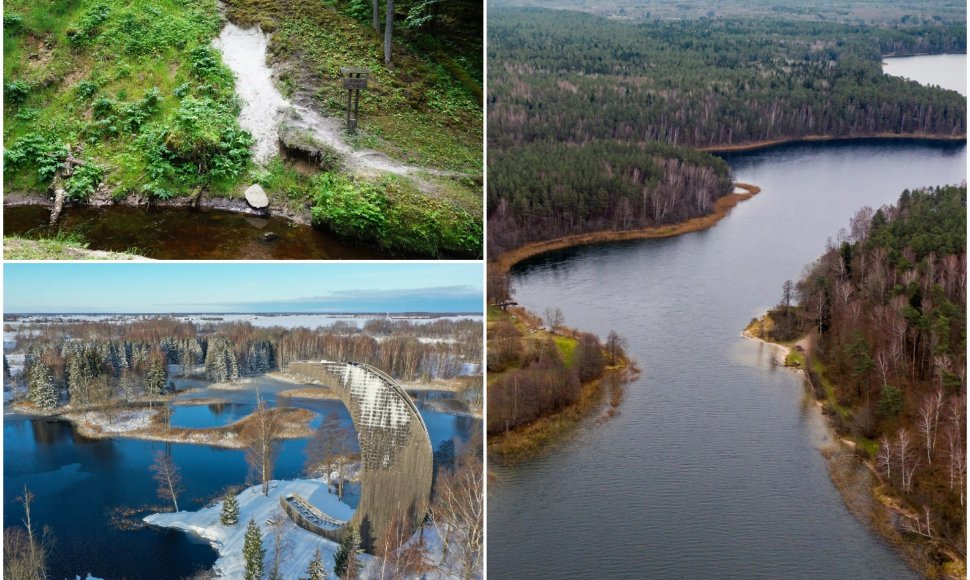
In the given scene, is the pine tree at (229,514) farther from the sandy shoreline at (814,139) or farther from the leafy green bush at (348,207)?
the sandy shoreline at (814,139)

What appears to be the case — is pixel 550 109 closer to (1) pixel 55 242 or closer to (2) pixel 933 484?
(2) pixel 933 484

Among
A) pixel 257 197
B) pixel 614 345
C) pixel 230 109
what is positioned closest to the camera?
pixel 257 197

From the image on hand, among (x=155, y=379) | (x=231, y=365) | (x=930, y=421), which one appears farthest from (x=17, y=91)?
(x=930, y=421)

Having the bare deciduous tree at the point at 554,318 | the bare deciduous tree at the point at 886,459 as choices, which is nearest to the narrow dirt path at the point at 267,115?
the bare deciduous tree at the point at 886,459

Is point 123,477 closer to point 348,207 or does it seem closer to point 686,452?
point 348,207

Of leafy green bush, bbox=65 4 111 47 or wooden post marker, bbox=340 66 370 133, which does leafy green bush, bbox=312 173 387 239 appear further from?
leafy green bush, bbox=65 4 111 47

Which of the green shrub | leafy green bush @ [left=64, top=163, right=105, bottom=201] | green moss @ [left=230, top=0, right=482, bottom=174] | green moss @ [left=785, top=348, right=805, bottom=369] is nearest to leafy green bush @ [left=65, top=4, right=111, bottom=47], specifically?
the green shrub
